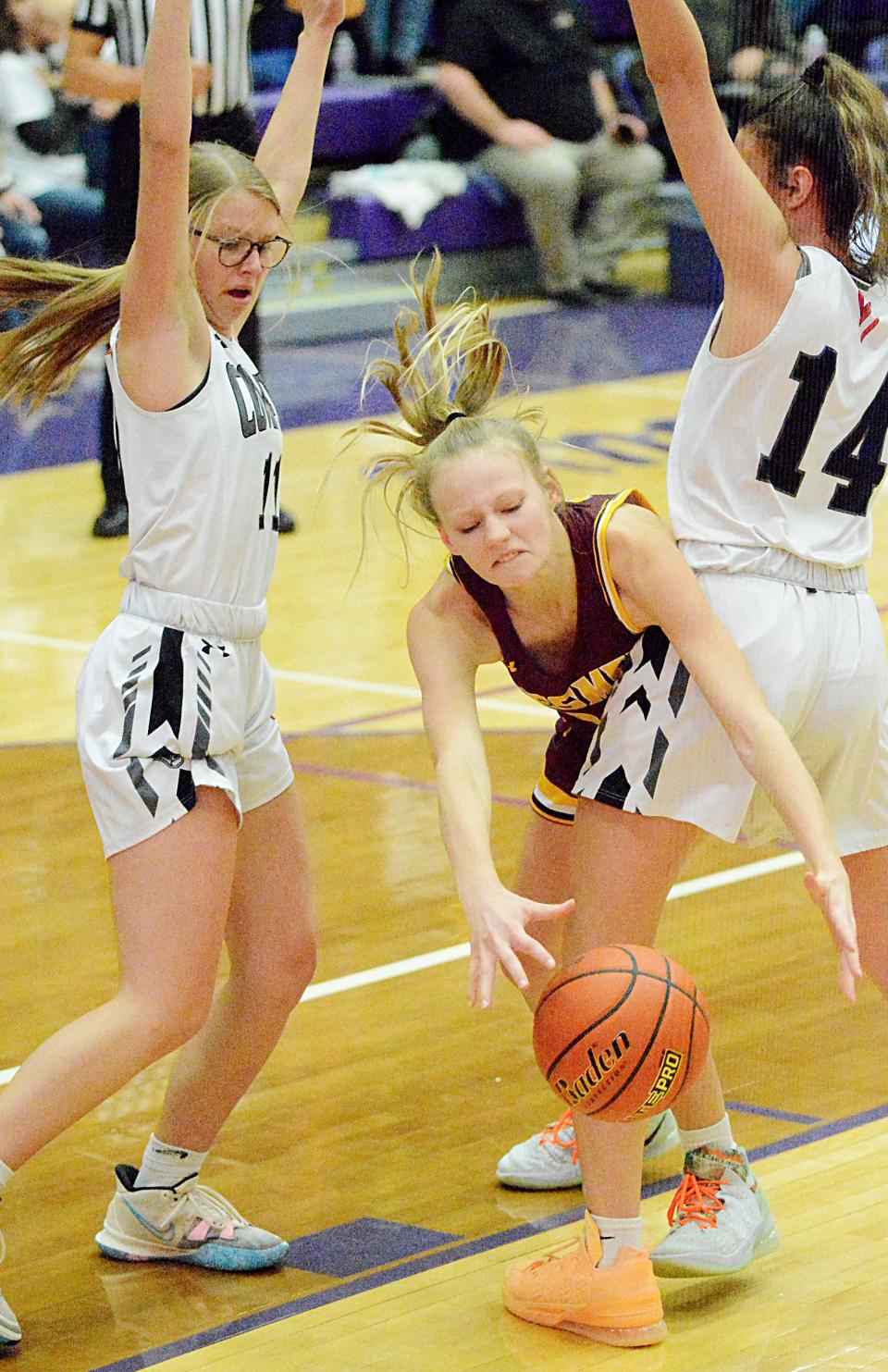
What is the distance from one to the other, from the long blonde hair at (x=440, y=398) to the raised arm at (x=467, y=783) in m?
0.16

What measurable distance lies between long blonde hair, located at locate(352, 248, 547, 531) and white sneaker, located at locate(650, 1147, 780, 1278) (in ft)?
3.70

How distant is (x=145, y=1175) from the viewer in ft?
11.1

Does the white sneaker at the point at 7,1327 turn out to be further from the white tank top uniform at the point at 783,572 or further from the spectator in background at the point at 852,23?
the spectator in background at the point at 852,23

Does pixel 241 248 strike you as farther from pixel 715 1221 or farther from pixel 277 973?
pixel 715 1221

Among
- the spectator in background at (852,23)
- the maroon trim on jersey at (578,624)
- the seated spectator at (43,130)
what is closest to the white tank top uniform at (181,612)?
the maroon trim on jersey at (578,624)

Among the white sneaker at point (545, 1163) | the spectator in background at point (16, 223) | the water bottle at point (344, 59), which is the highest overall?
the white sneaker at point (545, 1163)

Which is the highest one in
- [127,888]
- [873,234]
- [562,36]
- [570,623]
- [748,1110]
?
[873,234]

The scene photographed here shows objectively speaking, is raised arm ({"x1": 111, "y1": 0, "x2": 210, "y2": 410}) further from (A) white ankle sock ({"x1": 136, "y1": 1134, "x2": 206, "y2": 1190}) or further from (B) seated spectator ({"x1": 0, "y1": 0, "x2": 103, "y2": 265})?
(B) seated spectator ({"x1": 0, "y1": 0, "x2": 103, "y2": 265})

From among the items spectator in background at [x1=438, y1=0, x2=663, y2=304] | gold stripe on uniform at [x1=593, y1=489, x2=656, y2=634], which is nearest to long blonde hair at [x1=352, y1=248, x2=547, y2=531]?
gold stripe on uniform at [x1=593, y1=489, x2=656, y2=634]

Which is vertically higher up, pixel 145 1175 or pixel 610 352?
pixel 145 1175

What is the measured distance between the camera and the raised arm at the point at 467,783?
8.89 feet

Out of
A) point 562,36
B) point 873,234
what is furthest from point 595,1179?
point 562,36

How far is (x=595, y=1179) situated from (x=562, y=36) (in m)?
11.1

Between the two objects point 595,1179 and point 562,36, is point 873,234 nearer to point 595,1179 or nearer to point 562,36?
point 595,1179
